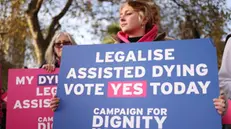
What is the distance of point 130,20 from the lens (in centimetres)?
280

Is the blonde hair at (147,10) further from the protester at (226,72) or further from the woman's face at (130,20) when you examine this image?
the protester at (226,72)

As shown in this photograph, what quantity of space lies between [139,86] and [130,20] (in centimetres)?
48

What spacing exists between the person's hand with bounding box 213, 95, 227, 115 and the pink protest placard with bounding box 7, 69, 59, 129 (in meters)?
1.77

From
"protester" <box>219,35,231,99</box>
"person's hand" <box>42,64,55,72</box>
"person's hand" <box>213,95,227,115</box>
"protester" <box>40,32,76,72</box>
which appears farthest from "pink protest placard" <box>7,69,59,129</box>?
"person's hand" <box>213,95,227,115</box>

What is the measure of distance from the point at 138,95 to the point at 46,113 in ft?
4.84

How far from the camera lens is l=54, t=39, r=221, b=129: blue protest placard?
94.3 inches

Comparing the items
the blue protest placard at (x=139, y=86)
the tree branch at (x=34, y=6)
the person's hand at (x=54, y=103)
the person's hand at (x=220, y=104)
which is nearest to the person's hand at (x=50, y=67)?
the blue protest placard at (x=139, y=86)

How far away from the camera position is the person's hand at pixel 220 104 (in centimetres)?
227

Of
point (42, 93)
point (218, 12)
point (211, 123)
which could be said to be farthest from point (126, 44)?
point (218, 12)

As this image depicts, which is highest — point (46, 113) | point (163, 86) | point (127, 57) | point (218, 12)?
point (218, 12)

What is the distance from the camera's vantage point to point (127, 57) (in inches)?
103

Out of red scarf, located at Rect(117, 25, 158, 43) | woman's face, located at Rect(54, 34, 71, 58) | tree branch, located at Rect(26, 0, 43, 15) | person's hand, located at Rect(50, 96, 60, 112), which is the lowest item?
person's hand, located at Rect(50, 96, 60, 112)

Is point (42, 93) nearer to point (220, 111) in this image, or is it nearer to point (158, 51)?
point (158, 51)

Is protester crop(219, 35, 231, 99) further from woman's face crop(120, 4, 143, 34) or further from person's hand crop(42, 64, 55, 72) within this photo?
person's hand crop(42, 64, 55, 72)
